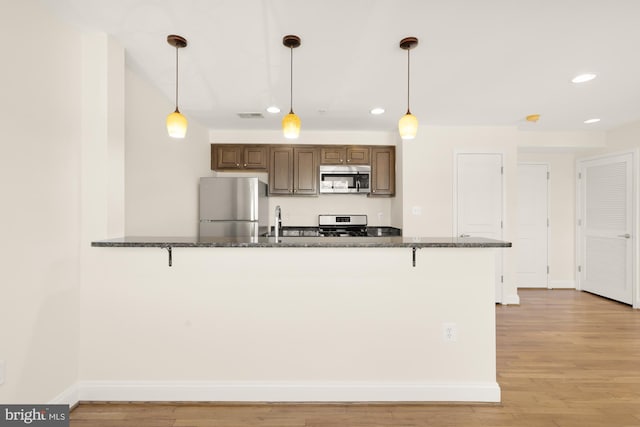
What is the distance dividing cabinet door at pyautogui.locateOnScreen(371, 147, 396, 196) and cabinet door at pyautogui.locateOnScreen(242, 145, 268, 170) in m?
1.57

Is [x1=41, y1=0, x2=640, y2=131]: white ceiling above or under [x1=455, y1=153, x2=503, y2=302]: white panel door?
above

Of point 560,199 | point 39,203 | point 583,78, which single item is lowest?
point 39,203

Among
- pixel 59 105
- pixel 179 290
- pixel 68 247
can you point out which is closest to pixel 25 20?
pixel 59 105

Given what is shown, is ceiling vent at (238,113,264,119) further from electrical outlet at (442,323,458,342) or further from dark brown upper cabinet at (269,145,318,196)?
electrical outlet at (442,323,458,342)

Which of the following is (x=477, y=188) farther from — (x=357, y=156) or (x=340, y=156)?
(x=340, y=156)

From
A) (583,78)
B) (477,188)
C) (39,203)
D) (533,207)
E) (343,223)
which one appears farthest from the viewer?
(533,207)

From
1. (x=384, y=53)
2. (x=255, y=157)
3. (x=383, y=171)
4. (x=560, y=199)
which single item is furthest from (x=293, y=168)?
(x=560, y=199)

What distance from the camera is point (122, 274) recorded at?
2.14 meters

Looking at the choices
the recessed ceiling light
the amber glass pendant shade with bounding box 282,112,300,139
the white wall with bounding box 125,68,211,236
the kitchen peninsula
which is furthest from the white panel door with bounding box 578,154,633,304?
the white wall with bounding box 125,68,211,236

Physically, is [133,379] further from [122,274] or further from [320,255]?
[320,255]

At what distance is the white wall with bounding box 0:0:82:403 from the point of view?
164 centimetres

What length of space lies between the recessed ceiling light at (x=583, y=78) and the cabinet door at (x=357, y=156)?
242 cm

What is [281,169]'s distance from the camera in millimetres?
4617

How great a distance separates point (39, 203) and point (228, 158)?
2916mm
